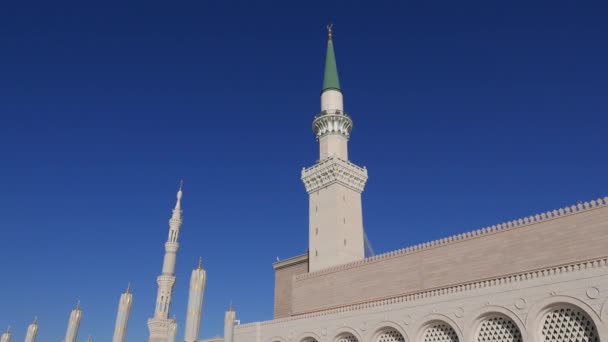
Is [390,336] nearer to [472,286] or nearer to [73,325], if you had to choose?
[472,286]

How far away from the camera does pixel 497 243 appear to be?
80.9 ft

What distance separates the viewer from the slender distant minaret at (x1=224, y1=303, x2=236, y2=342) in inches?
1427

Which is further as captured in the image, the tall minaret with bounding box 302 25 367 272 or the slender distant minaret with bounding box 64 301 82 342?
the slender distant minaret with bounding box 64 301 82 342

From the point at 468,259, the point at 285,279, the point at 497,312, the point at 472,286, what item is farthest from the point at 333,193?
the point at 497,312

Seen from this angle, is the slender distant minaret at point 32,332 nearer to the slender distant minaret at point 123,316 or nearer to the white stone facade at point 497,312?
the slender distant minaret at point 123,316

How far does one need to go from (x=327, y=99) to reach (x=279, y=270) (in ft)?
54.8

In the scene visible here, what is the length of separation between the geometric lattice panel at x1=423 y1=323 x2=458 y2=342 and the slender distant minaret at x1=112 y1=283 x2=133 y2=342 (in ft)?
129

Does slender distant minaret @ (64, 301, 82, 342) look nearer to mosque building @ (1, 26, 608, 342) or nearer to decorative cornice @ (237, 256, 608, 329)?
mosque building @ (1, 26, 608, 342)

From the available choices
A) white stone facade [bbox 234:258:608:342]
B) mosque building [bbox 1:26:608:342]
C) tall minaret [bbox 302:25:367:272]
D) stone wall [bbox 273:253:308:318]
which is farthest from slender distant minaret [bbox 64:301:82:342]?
white stone facade [bbox 234:258:608:342]

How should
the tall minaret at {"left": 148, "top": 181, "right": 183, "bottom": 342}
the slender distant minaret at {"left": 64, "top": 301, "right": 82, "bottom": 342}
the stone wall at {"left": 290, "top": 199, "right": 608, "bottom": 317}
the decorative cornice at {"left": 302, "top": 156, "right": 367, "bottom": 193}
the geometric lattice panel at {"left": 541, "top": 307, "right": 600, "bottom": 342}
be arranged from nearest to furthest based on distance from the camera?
the geometric lattice panel at {"left": 541, "top": 307, "right": 600, "bottom": 342}
the stone wall at {"left": 290, "top": 199, "right": 608, "bottom": 317}
the decorative cornice at {"left": 302, "top": 156, "right": 367, "bottom": 193}
the tall minaret at {"left": 148, "top": 181, "right": 183, "bottom": 342}
the slender distant minaret at {"left": 64, "top": 301, "right": 82, "bottom": 342}

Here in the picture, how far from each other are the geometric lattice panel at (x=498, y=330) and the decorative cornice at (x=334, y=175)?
18541 millimetres

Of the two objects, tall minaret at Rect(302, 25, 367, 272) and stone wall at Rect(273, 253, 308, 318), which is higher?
tall minaret at Rect(302, 25, 367, 272)

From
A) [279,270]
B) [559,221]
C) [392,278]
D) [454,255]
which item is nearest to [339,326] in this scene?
[392,278]

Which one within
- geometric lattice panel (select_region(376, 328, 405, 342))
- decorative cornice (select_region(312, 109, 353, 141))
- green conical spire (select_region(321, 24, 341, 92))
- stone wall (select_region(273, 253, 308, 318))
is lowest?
geometric lattice panel (select_region(376, 328, 405, 342))
